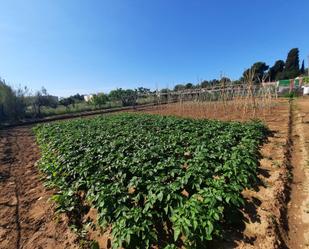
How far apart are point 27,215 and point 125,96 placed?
29891 millimetres

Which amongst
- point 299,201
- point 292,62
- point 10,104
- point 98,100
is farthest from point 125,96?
point 292,62

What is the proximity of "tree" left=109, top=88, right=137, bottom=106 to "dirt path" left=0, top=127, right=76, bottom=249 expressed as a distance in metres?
23.4

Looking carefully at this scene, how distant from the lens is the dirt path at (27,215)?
3.09 m

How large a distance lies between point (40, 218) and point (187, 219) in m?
2.76

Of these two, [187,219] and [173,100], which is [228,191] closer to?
[187,219]

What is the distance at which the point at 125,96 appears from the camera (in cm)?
3294

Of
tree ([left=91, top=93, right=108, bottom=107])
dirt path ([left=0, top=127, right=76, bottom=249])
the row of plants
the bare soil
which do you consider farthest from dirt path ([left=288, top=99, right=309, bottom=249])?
tree ([left=91, top=93, right=108, bottom=107])

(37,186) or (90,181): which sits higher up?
(90,181)

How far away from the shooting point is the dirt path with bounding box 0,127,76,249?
3086 millimetres

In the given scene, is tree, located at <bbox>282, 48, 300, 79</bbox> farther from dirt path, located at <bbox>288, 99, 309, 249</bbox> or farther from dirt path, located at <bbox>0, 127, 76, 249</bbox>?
dirt path, located at <bbox>0, 127, 76, 249</bbox>

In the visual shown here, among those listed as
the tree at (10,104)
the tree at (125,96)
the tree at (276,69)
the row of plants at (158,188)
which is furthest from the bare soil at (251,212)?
the tree at (276,69)

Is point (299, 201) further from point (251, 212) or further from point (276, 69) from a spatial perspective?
point (276, 69)

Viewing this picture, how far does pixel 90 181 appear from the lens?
3.59 metres

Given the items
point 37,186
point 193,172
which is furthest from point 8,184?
point 193,172
